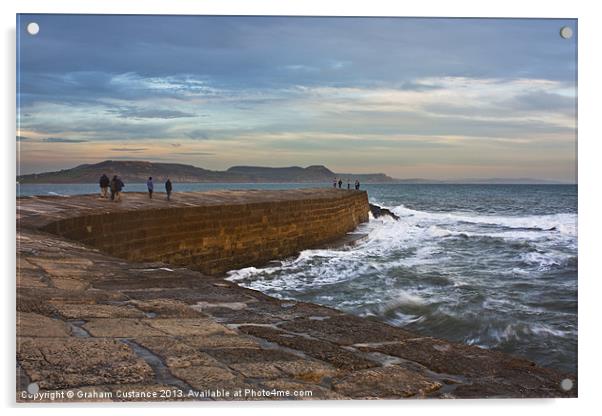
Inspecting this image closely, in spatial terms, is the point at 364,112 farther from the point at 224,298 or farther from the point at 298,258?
the point at 298,258

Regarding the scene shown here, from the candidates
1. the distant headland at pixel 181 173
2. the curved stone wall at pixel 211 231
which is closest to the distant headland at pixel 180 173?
the distant headland at pixel 181 173

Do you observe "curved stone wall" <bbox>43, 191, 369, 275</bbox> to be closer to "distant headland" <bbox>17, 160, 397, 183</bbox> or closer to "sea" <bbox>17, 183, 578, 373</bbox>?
"sea" <bbox>17, 183, 578, 373</bbox>

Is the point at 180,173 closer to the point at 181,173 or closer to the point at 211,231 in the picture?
the point at 181,173

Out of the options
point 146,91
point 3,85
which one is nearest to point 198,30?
point 146,91

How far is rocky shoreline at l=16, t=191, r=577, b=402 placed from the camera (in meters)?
2.96

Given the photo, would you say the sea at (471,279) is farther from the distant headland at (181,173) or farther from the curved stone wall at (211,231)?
the curved stone wall at (211,231)

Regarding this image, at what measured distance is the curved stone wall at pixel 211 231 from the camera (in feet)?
27.2

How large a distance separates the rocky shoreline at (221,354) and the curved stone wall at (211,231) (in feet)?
11.4

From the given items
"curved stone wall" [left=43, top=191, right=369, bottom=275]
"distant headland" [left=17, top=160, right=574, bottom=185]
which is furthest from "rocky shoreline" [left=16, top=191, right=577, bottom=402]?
"curved stone wall" [left=43, top=191, right=369, bottom=275]

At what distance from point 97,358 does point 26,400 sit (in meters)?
0.61

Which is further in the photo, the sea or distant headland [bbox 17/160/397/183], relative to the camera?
the sea

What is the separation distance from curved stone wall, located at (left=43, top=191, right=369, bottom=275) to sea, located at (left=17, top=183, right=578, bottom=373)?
555mm

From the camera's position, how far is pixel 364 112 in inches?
195

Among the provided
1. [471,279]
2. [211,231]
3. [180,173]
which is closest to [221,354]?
[180,173]
